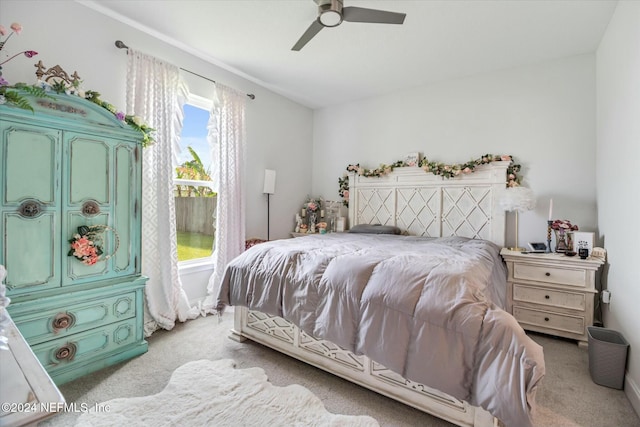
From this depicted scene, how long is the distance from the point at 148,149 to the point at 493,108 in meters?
3.98

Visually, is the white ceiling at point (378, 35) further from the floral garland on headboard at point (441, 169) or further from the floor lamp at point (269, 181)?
the floor lamp at point (269, 181)

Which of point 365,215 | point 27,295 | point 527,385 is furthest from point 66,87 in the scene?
point 365,215

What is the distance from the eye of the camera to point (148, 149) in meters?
2.98

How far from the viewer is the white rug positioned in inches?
67.9

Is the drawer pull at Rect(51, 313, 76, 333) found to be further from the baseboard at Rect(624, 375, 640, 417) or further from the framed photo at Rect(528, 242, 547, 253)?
the framed photo at Rect(528, 242, 547, 253)

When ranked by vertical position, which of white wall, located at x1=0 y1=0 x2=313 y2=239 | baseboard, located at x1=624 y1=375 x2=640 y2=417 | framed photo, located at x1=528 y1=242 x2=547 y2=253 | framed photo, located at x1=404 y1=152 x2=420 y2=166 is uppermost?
white wall, located at x1=0 y1=0 x2=313 y2=239

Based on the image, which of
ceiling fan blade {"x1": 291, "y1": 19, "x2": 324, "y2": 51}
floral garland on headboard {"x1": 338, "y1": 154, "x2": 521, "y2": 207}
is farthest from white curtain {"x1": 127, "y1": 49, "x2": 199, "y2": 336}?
floral garland on headboard {"x1": 338, "y1": 154, "x2": 521, "y2": 207}

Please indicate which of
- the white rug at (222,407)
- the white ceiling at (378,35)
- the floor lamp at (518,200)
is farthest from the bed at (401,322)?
the white ceiling at (378,35)

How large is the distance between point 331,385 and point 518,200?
8.84ft

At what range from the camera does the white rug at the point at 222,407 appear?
1724mm

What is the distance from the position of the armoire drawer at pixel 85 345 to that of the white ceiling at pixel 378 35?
8.87 ft

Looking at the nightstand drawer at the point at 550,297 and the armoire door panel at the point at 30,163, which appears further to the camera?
the nightstand drawer at the point at 550,297

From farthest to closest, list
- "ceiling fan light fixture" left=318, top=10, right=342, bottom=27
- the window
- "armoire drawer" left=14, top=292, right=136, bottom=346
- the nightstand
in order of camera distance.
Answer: the window → the nightstand → "ceiling fan light fixture" left=318, top=10, right=342, bottom=27 → "armoire drawer" left=14, top=292, right=136, bottom=346

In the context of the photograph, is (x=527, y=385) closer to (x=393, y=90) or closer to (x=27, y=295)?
(x=27, y=295)
